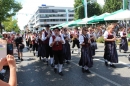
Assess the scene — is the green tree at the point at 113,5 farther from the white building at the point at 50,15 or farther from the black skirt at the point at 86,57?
the white building at the point at 50,15

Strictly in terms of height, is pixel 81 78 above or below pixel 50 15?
below

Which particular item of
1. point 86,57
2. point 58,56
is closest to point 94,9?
point 86,57

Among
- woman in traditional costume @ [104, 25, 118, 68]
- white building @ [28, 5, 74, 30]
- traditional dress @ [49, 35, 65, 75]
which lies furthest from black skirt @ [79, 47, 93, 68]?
white building @ [28, 5, 74, 30]

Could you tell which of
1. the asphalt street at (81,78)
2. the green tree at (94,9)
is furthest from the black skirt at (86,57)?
the green tree at (94,9)

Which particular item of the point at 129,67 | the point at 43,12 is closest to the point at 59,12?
the point at 43,12

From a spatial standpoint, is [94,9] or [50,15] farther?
[50,15]

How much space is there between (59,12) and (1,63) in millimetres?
130174

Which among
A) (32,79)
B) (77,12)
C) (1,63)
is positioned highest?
(77,12)

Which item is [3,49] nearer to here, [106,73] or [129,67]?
[106,73]

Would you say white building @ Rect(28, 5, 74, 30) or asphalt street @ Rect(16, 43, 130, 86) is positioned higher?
white building @ Rect(28, 5, 74, 30)

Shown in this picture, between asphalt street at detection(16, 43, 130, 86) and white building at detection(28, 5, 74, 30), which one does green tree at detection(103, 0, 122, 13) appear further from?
white building at detection(28, 5, 74, 30)

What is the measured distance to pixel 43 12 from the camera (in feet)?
422

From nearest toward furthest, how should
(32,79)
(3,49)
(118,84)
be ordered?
(3,49)
(118,84)
(32,79)

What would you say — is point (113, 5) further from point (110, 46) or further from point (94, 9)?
point (110, 46)
